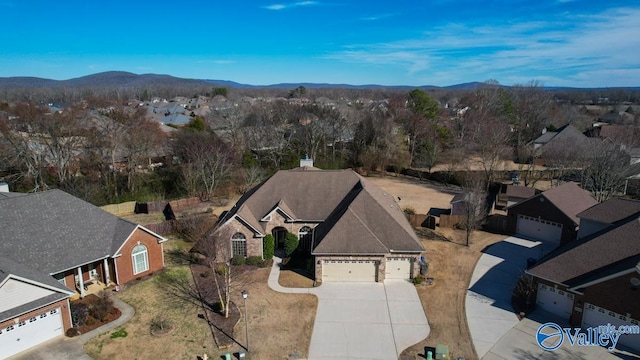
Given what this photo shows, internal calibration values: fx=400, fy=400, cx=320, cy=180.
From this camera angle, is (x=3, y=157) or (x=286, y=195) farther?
(x=3, y=157)

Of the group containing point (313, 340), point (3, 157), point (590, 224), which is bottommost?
point (313, 340)

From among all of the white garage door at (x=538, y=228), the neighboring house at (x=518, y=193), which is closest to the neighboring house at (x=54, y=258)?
the white garage door at (x=538, y=228)

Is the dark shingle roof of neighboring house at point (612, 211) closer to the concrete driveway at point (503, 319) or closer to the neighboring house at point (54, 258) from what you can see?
the concrete driveway at point (503, 319)

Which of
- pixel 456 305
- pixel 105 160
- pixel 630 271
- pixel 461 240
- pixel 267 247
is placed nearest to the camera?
pixel 630 271

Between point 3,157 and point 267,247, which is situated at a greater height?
point 3,157

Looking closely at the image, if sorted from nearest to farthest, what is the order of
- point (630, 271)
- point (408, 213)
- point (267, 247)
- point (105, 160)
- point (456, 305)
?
1. point (630, 271)
2. point (456, 305)
3. point (267, 247)
4. point (408, 213)
5. point (105, 160)

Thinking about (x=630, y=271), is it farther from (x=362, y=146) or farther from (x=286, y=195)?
(x=362, y=146)

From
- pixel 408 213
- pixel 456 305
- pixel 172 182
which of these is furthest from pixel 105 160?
pixel 456 305
